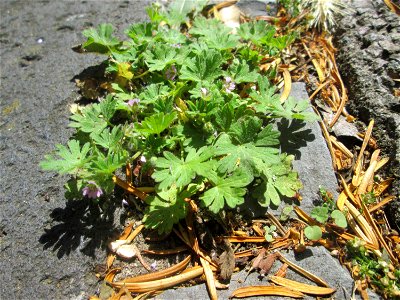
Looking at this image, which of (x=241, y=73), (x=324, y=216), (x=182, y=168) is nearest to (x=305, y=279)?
(x=324, y=216)

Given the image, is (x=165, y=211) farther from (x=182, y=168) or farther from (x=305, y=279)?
(x=305, y=279)

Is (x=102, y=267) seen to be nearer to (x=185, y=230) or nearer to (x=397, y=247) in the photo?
(x=185, y=230)

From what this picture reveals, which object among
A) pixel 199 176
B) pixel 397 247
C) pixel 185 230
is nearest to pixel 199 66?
pixel 199 176

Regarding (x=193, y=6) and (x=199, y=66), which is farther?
(x=193, y=6)

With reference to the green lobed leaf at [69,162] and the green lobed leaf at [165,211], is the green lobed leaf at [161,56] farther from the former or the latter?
the green lobed leaf at [165,211]

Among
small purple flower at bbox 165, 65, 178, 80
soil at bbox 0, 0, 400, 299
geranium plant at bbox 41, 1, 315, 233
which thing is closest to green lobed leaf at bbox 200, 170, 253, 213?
geranium plant at bbox 41, 1, 315, 233

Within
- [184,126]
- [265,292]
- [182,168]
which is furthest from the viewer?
[184,126]

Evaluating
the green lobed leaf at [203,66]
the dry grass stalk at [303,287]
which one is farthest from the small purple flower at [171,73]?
the dry grass stalk at [303,287]
